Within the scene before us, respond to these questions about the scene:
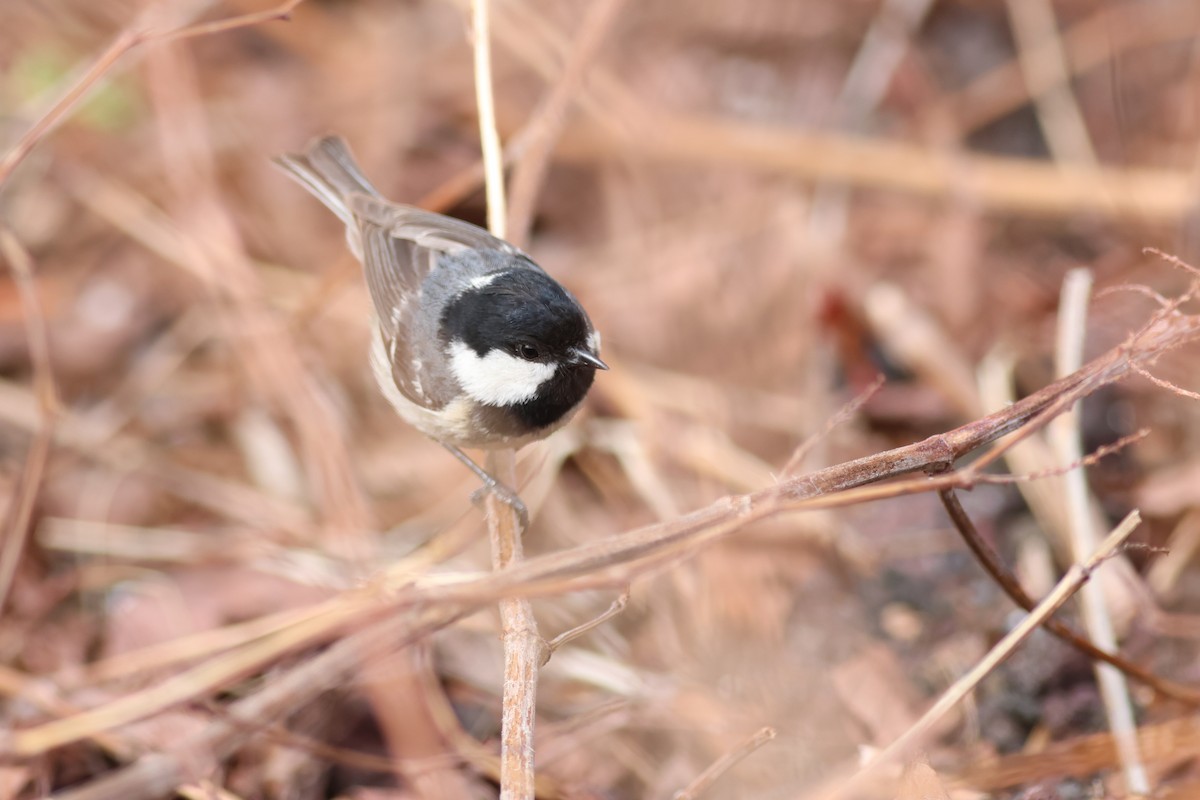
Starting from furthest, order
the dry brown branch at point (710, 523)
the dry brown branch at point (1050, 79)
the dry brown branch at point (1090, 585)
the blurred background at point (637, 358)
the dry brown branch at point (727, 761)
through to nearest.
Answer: the dry brown branch at point (1050, 79)
the blurred background at point (637, 358)
the dry brown branch at point (1090, 585)
the dry brown branch at point (727, 761)
the dry brown branch at point (710, 523)

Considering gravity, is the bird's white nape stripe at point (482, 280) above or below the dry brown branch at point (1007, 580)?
above

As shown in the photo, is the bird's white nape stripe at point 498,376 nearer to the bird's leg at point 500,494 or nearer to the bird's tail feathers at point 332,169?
the bird's leg at point 500,494

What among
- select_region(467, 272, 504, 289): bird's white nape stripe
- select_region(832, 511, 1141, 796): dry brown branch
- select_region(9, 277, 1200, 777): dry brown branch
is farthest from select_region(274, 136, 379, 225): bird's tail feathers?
select_region(832, 511, 1141, 796): dry brown branch

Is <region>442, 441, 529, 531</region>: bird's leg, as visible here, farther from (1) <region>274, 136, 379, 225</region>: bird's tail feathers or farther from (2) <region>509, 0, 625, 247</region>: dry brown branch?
(1) <region>274, 136, 379, 225</region>: bird's tail feathers

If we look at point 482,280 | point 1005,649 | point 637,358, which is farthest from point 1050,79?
point 1005,649

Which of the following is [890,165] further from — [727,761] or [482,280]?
[727,761]

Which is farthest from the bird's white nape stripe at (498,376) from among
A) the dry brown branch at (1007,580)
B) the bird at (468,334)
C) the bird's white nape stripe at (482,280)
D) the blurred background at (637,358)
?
the dry brown branch at (1007,580)
